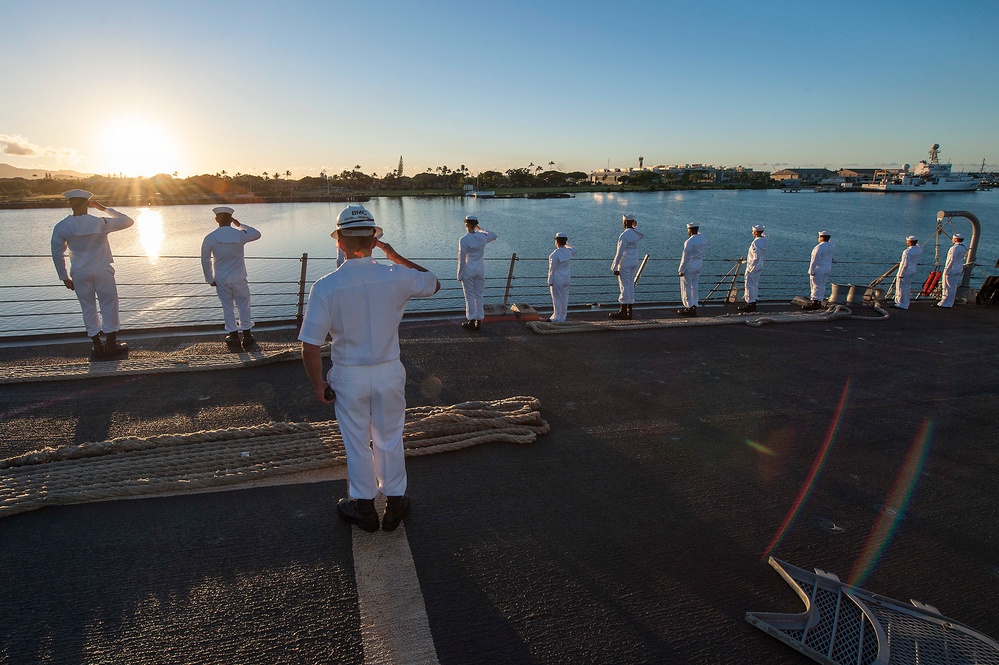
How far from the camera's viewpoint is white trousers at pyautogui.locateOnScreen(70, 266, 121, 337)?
624 centimetres

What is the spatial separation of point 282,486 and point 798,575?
333cm

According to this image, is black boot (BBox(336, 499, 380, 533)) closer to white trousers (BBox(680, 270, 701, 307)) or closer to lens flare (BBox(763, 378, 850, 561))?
lens flare (BBox(763, 378, 850, 561))

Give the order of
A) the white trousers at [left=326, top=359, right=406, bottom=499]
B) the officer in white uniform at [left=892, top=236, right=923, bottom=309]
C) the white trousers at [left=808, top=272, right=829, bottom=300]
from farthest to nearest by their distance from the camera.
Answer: the white trousers at [left=808, top=272, right=829, bottom=300] → the officer in white uniform at [left=892, top=236, right=923, bottom=309] → the white trousers at [left=326, top=359, right=406, bottom=499]

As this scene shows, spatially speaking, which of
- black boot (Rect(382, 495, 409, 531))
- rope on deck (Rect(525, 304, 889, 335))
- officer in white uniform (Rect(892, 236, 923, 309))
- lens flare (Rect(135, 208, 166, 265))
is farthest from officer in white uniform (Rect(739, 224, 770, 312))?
lens flare (Rect(135, 208, 166, 265))

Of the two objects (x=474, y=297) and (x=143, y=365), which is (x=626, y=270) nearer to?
(x=474, y=297)

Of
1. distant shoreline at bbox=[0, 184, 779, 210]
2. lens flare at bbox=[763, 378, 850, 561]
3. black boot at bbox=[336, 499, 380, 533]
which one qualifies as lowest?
lens flare at bbox=[763, 378, 850, 561]

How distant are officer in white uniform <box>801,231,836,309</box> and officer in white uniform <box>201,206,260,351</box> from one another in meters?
11.1

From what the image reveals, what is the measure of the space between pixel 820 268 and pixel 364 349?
11.6 m

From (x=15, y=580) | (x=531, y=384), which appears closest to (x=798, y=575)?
(x=531, y=384)

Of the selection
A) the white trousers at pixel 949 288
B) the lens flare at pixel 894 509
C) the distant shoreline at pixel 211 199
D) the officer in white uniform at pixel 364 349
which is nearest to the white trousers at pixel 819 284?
the white trousers at pixel 949 288

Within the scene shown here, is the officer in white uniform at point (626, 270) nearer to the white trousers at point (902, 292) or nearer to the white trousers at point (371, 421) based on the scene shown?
the white trousers at point (902, 292)

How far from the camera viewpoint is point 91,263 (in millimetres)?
6211

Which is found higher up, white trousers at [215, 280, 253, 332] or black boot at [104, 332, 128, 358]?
white trousers at [215, 280, 253, 332]

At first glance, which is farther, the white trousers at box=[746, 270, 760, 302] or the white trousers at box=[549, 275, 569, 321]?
the white trousers at box=[746, 270, 760, 302]
